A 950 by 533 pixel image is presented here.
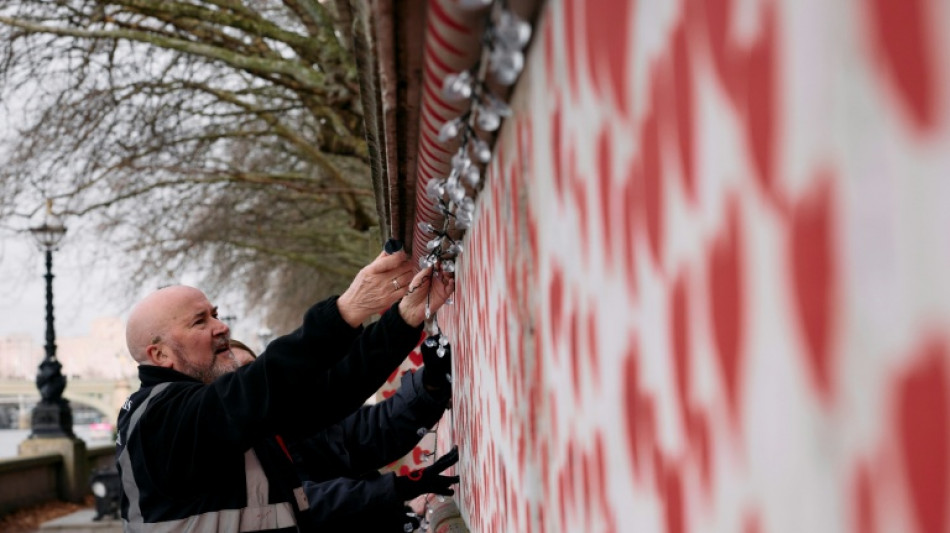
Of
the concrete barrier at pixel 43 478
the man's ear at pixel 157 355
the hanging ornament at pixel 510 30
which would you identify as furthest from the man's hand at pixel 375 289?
the concrete barrier at pixel 43 478

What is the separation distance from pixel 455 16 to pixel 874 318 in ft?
2.43

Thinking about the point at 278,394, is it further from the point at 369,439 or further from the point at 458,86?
the point at 458,86

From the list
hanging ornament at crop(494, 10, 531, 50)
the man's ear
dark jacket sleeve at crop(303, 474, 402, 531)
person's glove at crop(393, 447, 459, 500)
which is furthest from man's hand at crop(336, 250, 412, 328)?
hanging ornament at crop(494, 10, 531, 50)

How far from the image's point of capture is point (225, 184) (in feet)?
56.0

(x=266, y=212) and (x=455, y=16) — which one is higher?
(x=266, y=212)

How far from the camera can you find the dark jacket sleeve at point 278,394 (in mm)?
3506

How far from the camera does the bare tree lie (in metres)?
11.7

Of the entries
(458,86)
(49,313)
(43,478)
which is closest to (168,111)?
(49,313)

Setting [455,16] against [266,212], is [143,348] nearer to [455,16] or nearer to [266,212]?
[455,16]

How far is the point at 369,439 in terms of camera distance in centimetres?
550

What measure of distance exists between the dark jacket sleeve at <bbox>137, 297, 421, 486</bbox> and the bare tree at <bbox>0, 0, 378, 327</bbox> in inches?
243

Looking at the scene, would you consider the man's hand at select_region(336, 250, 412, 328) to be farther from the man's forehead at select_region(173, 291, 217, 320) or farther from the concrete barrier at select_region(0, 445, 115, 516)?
the concrete barrier at select_region(0, 445, 115, 516)

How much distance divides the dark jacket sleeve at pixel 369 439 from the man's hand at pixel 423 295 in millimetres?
1362

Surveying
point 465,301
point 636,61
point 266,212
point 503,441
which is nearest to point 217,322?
point 465,301
